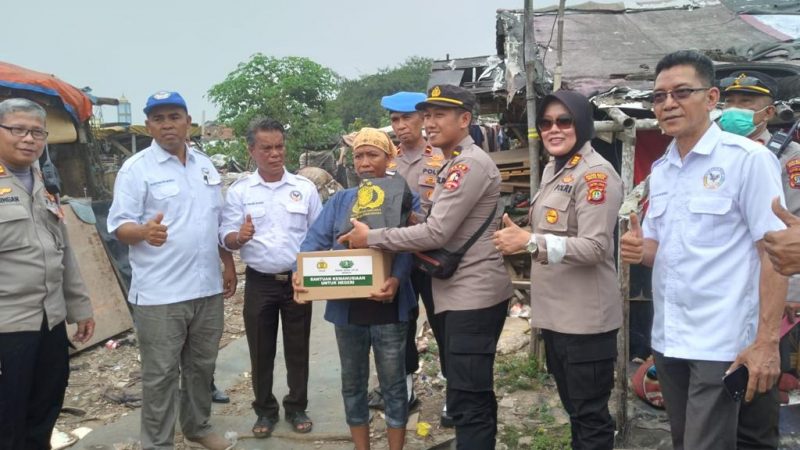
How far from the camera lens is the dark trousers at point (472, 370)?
3090mm

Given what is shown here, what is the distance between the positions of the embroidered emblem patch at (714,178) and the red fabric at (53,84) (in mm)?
8441

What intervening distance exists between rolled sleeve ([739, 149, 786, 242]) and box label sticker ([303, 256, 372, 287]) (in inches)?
68.5

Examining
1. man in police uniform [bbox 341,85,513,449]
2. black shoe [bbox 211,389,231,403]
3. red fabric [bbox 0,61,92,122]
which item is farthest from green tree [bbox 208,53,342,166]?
man in police uniform [bbox 341,85,513,449]

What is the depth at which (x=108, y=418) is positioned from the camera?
4.80m

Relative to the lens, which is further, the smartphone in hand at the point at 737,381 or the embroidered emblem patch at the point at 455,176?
the embroidered emblem patch at the point at 455,176

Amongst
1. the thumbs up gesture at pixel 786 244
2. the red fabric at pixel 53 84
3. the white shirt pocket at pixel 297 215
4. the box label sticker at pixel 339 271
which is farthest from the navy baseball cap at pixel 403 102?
the red fabric at pixel 53 84

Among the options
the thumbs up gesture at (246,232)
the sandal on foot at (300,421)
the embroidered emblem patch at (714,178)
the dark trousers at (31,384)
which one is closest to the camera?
the embroidered emblem patch at (714,178)

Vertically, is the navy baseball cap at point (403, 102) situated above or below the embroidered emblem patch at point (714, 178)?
above

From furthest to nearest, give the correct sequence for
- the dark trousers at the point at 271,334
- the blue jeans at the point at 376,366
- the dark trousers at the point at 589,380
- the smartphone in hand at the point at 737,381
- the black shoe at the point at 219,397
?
the black shoe at the point at 219,397 → the dark trousers at the point at 271,334 → the blue jeans at the point at 376,366 → the dark trousers at the point at 589,380 → the smartphone in hand at the point at 737,381

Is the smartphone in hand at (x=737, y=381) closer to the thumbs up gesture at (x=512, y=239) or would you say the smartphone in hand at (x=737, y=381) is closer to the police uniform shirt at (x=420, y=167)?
the thumbs up gesture at (x=512, y=239)

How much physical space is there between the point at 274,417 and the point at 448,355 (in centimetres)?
175

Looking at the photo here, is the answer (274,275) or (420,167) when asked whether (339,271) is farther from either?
(420,167)

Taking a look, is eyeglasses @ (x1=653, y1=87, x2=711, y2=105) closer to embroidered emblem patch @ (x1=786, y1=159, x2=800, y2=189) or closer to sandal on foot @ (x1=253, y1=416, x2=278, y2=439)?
embroidered emblem patch @ (x1=786, y1=159, x2=800, y2=189)

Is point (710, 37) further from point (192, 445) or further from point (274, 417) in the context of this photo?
point (192, 445)
